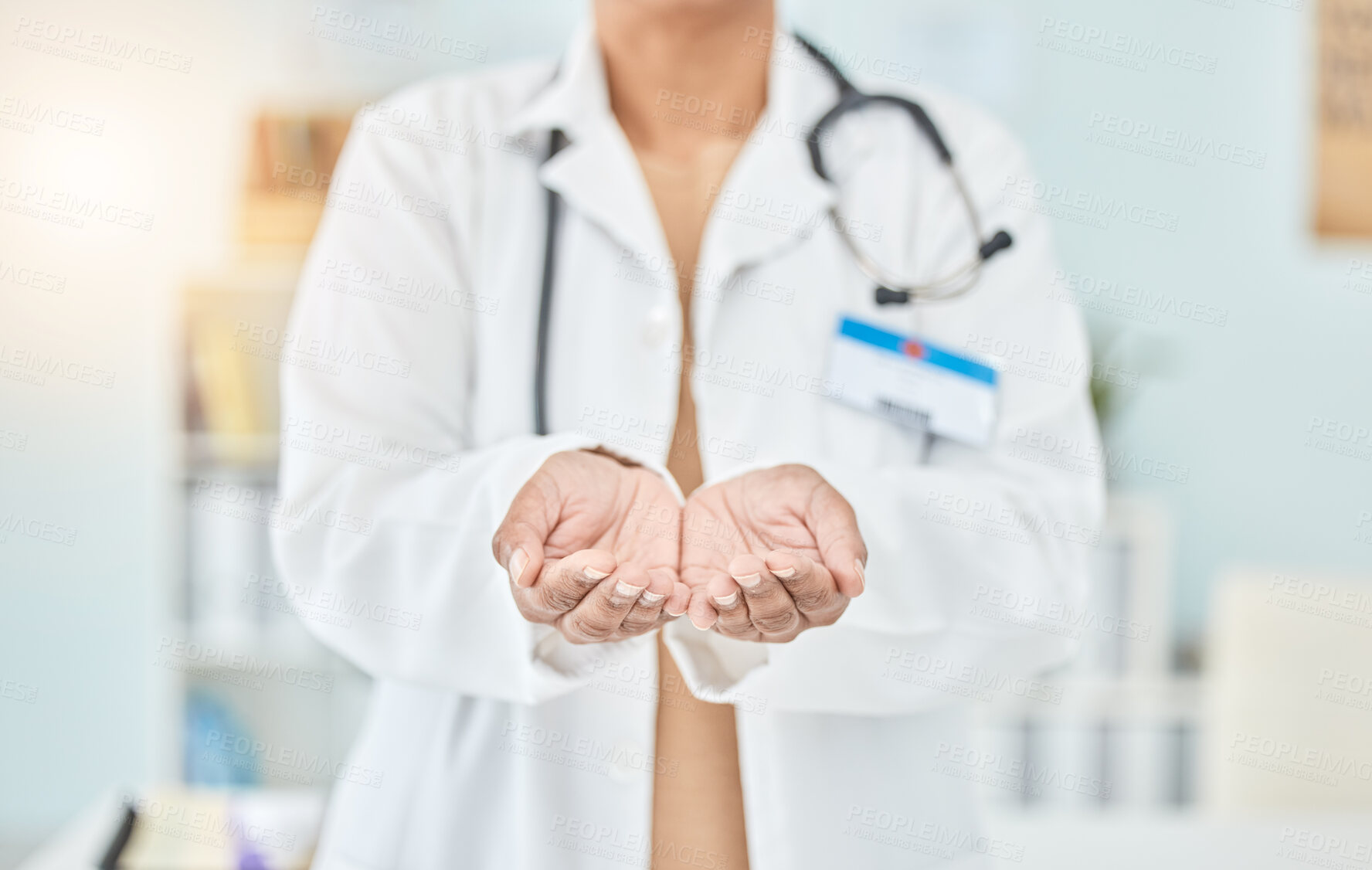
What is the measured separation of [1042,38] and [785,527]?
2351mm

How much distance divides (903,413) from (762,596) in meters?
0.35

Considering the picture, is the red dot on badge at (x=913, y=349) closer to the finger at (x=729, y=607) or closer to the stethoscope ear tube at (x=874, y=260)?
the stethoscope ear tube at (x=874, y=260)

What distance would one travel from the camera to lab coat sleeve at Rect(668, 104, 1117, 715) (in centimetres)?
87

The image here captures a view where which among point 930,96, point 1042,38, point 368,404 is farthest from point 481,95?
point 1042,38

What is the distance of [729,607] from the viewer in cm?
69

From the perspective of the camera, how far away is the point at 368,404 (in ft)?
2.99

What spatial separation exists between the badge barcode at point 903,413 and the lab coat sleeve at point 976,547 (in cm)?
4

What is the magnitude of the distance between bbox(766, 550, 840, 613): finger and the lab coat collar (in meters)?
0.37

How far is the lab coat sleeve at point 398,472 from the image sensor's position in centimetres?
86

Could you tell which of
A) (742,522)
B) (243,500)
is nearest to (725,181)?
(742,522)

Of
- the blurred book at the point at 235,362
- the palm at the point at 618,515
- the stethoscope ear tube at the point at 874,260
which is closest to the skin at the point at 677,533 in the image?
the palm at the point at 618,515

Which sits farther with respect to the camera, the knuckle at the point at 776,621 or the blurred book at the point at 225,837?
the blurred book at the point at 225,837

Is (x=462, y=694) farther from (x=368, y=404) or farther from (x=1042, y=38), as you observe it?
(x=1042, y=38)

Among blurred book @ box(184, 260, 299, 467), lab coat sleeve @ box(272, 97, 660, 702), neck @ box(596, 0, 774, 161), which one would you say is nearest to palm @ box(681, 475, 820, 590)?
lab coat sleeve @ box(272, 97, 660, 702)
